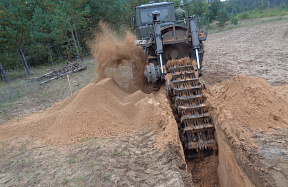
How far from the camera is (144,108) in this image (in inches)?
193

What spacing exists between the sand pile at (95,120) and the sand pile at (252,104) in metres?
1.12

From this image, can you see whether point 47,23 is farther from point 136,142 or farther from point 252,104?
point 252,104

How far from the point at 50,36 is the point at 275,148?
16586 mm

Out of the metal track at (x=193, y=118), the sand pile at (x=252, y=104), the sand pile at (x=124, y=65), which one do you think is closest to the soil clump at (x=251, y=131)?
the sand pile at (x=252, y=104)

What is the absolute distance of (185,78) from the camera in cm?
488

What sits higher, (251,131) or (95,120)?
(95,120)

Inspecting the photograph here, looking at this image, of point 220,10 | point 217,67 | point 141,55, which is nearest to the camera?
point 141,55

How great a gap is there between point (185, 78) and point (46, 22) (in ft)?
50.3

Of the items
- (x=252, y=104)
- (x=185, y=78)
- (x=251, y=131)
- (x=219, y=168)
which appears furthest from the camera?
(x=185, y=78)

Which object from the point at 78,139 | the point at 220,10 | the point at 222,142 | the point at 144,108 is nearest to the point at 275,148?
the point at 222,142

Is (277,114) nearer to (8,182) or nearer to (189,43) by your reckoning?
(189,43)

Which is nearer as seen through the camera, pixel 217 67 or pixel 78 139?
pixel 78 139

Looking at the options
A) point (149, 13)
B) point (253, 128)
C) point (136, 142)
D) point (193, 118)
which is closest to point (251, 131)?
point (253, 128)

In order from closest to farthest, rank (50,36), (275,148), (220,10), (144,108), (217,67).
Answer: (275,148), (144,108), (217,67), (50,36), (220,10)
